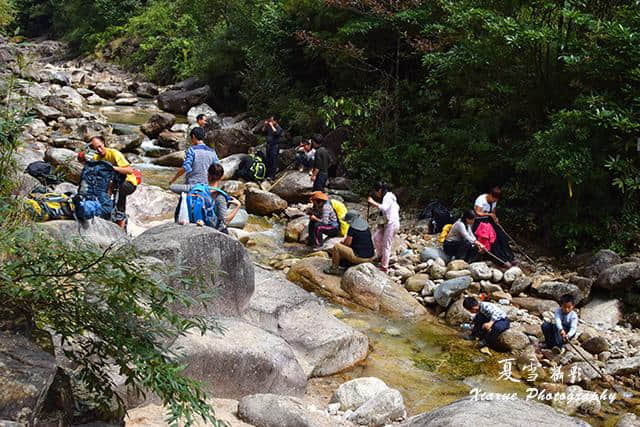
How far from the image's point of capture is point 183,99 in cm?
2347

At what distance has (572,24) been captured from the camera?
10.9 metres

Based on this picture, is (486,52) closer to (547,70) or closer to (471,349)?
(547,70)

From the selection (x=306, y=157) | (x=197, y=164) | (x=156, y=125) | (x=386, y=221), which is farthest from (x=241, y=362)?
(x=156, y=125)

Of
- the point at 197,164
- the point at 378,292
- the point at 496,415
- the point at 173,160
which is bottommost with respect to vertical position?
the point at 173,160

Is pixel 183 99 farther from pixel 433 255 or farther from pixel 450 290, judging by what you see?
pixel 450 290

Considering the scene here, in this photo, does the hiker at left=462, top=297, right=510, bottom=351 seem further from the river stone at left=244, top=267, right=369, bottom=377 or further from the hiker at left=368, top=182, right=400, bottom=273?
the hiker at left=368, top=182, right=400, bottom=273

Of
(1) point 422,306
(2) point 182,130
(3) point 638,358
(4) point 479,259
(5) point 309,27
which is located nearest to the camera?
(3) point 638,358

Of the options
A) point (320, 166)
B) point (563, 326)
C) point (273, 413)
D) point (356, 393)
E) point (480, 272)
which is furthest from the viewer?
point (320, 166)

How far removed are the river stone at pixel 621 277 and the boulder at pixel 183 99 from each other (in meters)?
17.3

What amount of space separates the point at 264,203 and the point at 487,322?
6330mm

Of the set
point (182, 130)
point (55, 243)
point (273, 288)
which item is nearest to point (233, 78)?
point (182, 130)

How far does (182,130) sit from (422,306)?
502 inches

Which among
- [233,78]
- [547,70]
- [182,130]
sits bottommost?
[182,130]

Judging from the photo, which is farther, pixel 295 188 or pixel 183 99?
pixel 183 99
